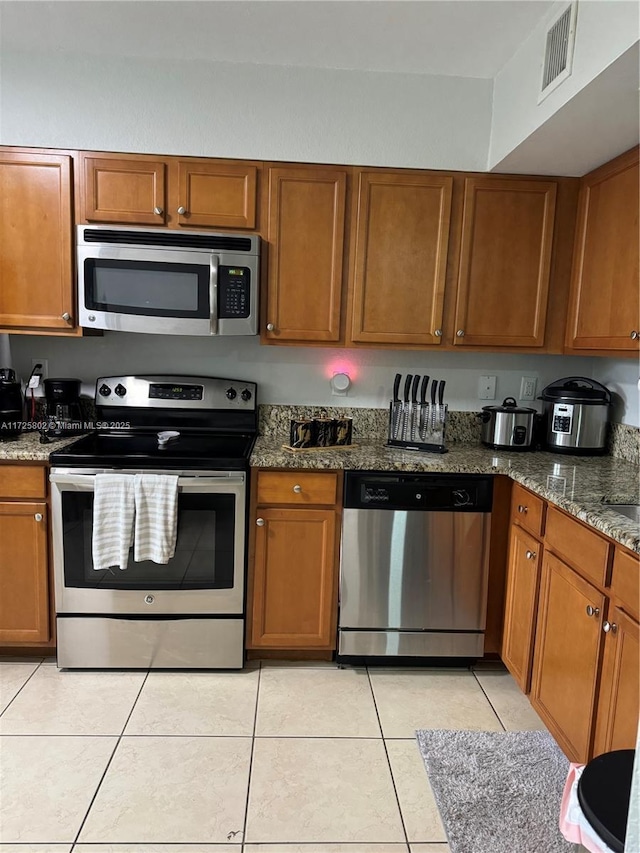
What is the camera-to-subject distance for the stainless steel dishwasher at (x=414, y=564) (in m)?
2.37

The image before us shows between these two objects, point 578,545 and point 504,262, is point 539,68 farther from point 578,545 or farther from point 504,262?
point 578,545

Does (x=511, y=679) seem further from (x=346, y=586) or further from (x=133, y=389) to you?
(x=133, y=389)

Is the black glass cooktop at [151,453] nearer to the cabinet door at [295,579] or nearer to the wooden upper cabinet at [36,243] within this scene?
the cabinet door at [295,579]

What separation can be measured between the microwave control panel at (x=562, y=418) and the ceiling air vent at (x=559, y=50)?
123 centimetres

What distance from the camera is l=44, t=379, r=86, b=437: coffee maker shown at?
264cm

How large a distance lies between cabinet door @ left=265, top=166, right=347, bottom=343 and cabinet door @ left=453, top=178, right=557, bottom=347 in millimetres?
560

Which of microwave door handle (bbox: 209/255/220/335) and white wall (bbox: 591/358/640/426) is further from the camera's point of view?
white wall (bbox: 591/358/640/426)

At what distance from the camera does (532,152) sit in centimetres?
229

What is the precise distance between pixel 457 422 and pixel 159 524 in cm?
151

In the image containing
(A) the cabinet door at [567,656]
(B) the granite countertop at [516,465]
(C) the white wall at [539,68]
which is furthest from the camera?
(B) the granite countertop at [516,465]

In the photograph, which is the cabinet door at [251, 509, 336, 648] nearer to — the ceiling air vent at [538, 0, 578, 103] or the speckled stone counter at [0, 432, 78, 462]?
the speckled stone counter at [0, 432, 78, 462]

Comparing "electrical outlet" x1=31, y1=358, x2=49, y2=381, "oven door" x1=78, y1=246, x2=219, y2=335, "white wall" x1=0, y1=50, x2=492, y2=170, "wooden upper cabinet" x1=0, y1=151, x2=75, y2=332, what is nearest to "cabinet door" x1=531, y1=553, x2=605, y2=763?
"oven door" x1=78, y1=246, x2=219, y2=335

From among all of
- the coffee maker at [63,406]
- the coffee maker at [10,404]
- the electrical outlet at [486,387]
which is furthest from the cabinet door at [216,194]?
the electrical outlet at [486,387]

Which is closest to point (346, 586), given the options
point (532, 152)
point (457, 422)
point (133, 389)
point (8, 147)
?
point (457, 422)
